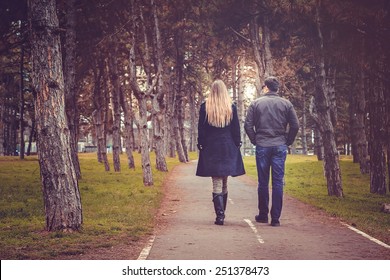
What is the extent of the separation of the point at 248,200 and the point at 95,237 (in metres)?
6.33

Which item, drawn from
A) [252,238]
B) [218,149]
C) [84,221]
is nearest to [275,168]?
[218,149]

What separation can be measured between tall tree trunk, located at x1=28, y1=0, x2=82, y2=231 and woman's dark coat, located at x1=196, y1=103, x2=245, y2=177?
2331mm

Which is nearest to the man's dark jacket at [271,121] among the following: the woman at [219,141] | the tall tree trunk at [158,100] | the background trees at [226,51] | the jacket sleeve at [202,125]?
the woman at [219,141]

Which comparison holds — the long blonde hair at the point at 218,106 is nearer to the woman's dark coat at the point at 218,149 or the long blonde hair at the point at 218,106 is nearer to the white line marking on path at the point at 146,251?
the woman's dark coat at the point at 218,149

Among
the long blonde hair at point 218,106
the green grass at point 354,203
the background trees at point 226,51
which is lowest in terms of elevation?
the green grass at point 354,203

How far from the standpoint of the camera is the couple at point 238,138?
8867 millimetres

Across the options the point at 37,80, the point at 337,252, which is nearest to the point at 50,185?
the point at 37,80

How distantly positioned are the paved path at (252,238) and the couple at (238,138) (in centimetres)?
61

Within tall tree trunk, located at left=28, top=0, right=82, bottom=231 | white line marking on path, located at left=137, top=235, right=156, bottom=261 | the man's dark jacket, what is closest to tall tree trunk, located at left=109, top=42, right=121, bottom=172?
tall tree trunk, located at left=28, top=0, right=82, bottom=231

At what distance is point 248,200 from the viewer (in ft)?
44.2

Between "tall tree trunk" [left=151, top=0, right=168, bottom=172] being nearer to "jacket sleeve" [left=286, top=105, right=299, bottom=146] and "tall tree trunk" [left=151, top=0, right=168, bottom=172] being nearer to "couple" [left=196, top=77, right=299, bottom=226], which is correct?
"couple" [left=196, top=77, right=299, bottom=226]

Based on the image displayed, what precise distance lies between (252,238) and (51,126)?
12.2ft

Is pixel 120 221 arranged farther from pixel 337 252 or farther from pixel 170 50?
pixel 170 50
